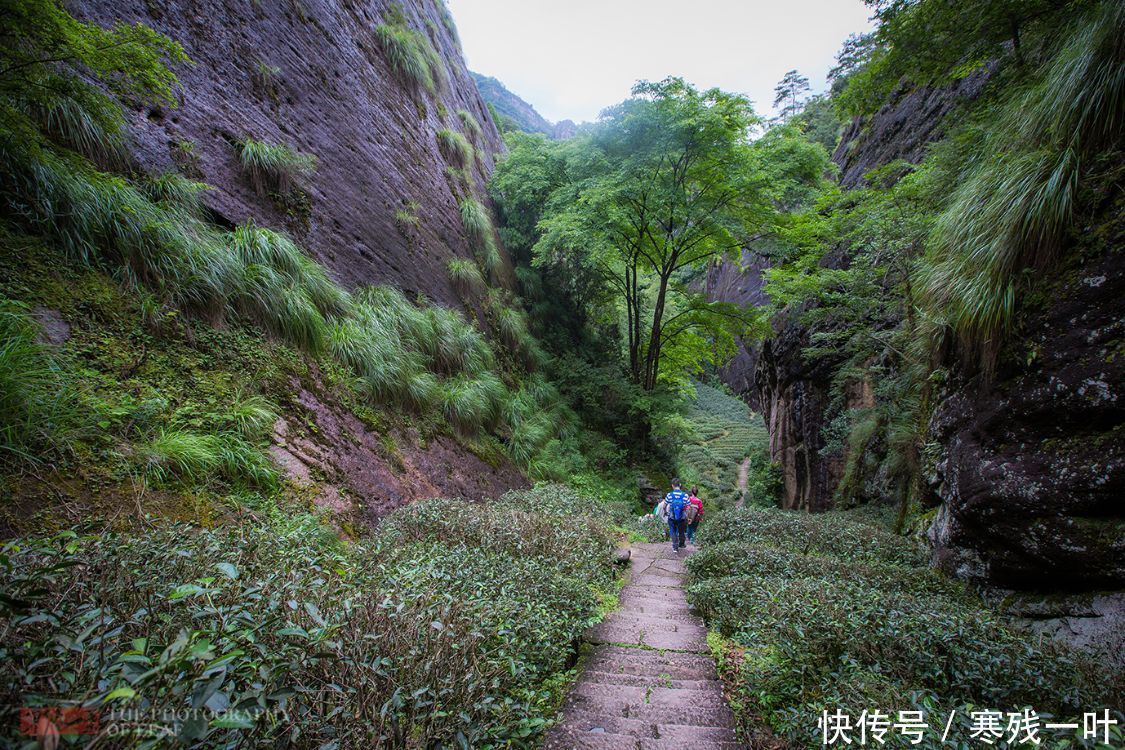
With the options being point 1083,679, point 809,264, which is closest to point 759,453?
point 809,264

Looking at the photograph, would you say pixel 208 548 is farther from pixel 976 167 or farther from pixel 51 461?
pixel 976 167

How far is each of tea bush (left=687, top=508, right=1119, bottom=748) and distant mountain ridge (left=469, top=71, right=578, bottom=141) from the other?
49.9 meters

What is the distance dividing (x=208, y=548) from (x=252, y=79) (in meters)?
7.45

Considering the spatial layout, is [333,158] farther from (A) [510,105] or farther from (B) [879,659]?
(A) [510,105]

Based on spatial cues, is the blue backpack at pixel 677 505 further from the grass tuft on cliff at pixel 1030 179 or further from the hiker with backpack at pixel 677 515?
the grass tuft on cliff at pixel 1030 179

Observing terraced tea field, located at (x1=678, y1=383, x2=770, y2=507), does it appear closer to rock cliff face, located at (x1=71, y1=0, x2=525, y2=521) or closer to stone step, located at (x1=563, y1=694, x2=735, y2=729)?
rock cliff face, located at (x1=71, y1=0, x2=525, y2=521)

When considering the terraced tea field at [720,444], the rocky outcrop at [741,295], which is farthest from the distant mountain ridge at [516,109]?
the terraced tea field at [720,444]

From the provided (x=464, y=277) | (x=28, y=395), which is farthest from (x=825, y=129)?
(x=28, y=395)

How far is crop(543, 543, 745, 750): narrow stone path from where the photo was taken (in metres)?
2.31

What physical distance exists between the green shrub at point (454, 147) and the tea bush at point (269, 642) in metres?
11.5

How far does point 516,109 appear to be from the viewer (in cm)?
5478

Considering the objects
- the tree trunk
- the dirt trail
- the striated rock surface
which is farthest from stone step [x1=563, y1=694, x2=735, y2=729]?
the dirt trail

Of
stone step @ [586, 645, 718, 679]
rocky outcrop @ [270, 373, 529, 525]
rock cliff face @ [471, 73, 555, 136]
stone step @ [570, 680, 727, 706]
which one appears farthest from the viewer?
rock cliff face @ [471, 73, 555, 136]

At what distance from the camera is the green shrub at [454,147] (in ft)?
39.3
